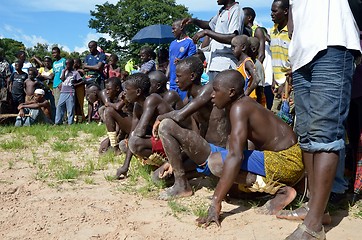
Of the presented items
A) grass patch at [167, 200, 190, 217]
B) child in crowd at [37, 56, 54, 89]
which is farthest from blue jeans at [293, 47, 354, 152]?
child in crowd at [37, 56, 54, 89]

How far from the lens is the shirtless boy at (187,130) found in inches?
139

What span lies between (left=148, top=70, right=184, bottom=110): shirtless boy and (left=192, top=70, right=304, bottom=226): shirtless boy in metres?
1.35

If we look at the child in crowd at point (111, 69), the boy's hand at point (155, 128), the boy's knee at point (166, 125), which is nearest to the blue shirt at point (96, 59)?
the child in crowd at point (111, 69)

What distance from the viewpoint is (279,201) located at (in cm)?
309

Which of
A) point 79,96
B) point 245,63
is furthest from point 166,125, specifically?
point 79,96

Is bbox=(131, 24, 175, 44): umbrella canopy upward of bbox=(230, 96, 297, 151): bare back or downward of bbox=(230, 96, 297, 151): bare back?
upward

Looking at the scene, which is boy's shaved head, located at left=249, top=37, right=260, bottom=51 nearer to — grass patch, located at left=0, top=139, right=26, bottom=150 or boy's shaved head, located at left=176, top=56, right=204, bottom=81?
boy's shaved head, located at left=176, top=56, right=204, bottom=81

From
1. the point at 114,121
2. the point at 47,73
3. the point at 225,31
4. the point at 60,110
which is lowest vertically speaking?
the point at 60,110

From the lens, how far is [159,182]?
393 cm

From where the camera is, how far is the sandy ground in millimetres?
2744

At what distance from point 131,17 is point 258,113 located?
3548 cm

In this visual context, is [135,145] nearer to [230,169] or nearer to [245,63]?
[230,169]

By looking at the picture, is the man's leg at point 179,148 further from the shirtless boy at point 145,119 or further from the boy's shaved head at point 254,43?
the boy's shaved head at point 254,43

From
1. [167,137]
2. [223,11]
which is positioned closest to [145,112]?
[167,137]
